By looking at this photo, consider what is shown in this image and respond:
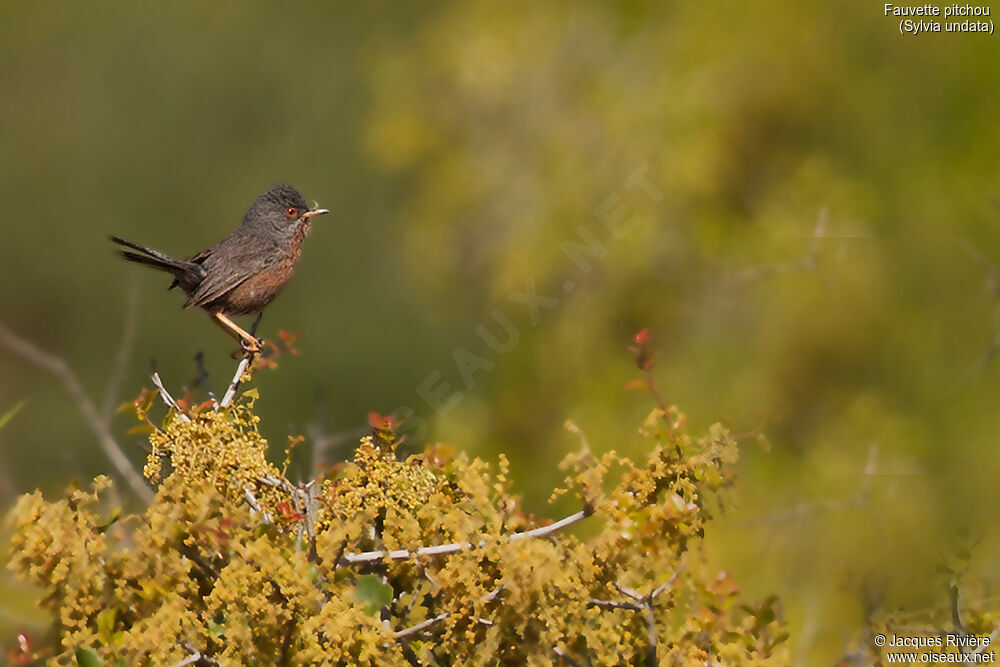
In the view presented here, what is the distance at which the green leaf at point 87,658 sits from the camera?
61.8 inches

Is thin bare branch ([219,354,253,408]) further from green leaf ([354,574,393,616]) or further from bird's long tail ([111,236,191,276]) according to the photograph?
bird's long tail ([111,236,191,276])

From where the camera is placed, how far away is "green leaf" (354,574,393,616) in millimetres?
1646

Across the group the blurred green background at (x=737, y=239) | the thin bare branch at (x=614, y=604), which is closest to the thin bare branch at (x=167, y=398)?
the thin bare branch at (x=614, y=604)

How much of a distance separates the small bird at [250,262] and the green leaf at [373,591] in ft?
6.20

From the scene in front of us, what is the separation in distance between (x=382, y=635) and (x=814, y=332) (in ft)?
17.4

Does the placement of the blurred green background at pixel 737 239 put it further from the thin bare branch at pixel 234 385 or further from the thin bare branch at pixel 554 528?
the thin bare branch at pixel 554 528

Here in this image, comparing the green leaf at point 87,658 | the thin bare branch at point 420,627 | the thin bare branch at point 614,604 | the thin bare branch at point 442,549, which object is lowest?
the green leaf at point 87,658

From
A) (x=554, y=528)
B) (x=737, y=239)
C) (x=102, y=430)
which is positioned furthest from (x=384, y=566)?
(x=737, y=239)

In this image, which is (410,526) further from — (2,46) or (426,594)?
(2,46)

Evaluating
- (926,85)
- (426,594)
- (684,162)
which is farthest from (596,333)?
(426,594)

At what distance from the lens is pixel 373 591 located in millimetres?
1662

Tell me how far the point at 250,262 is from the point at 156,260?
0.92 ft

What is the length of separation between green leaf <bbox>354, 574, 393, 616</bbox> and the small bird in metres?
1.89

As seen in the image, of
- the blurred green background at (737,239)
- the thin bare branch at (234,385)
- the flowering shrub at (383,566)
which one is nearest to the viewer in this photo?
the flowering shrub at (383,566)
